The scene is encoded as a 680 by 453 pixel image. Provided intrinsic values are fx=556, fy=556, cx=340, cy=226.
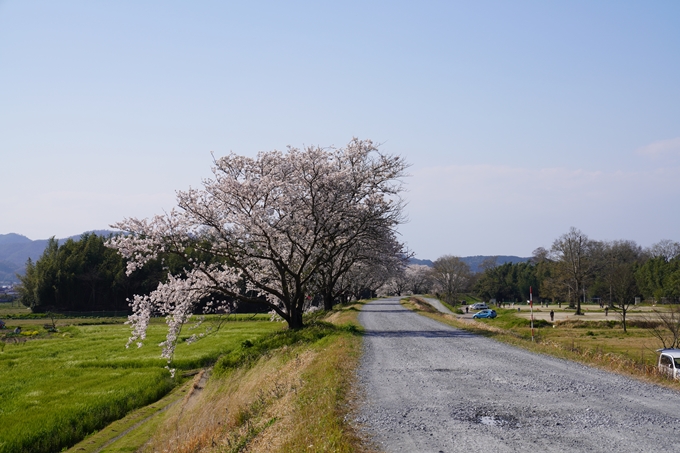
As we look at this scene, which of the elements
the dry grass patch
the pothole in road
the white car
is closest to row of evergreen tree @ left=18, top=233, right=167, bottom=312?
the dry grass patch

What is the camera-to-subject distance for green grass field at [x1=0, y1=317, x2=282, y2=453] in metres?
20.3

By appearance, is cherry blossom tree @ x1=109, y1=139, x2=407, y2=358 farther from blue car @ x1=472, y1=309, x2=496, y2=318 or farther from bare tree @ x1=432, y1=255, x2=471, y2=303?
bare tree @ x1=432, y1=255, x2=471, y2=303

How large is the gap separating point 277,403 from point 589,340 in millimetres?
39947

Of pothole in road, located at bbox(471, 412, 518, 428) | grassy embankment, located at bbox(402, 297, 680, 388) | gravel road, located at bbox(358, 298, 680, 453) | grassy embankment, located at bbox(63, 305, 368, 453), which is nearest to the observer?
gravel road, located at bbox(358, 298, 680, 453)

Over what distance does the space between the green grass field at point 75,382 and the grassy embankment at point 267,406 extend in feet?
3.73

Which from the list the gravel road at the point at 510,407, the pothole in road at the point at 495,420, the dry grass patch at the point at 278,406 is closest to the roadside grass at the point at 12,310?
the dry grass patch at the point at 278,406

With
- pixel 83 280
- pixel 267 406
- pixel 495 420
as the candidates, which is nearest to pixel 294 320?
pixel 267 406

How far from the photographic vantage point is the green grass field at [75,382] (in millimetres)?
20288

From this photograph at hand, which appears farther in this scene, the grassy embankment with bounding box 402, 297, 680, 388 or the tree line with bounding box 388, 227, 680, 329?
the tree line with bounding box 388, 227, 680, 329

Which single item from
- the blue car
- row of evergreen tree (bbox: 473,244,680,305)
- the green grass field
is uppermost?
row of evergreen tree (bbox: 473,244,680,305)

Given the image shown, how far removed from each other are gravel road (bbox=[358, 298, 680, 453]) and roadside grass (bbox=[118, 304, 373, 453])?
2.18ft

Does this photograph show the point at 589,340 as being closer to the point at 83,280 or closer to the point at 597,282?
the point at 597,282

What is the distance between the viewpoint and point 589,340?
46156 mm

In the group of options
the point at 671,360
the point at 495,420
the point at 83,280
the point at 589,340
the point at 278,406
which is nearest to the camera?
the point at 495,420
